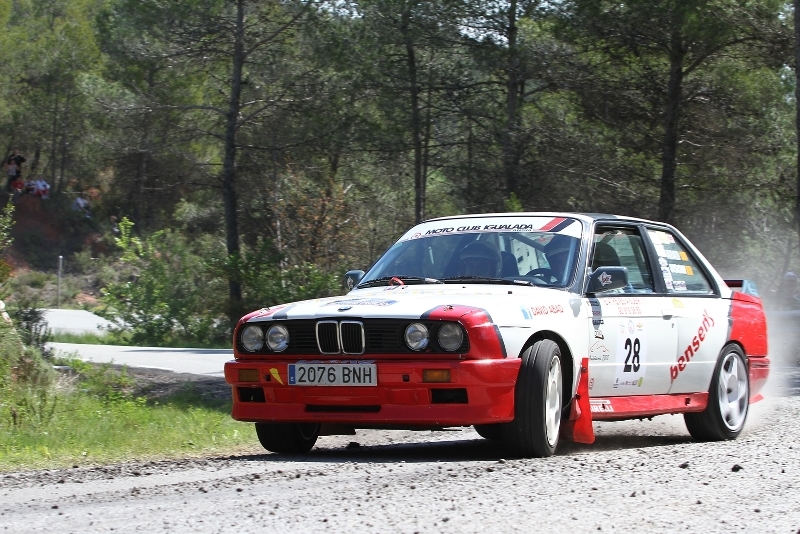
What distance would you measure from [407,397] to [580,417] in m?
1.29

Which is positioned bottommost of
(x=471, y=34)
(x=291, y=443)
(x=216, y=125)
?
(x=291, y=443)

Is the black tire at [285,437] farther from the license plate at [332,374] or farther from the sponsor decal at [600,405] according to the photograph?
the sponsor decal at [600,405]

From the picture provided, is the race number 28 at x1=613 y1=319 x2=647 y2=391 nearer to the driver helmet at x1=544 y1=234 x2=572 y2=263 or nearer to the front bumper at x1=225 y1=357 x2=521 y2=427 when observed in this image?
the driver helmet at x1=544 y1=234 x2=572 y2=263

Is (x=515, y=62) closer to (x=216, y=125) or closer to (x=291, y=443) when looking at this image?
(x=216, y=125)

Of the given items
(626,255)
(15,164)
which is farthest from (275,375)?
(15,164)

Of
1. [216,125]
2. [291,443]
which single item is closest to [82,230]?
[216,125]

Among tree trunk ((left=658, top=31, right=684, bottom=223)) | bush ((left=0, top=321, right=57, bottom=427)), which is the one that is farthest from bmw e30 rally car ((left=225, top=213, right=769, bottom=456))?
tree trunk ((left=658, top=31, right=684, bottom=223))

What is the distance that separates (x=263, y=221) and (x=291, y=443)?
20.7 metres

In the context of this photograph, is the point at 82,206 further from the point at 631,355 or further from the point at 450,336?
the point at 450,336

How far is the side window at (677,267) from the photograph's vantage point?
27.0ft

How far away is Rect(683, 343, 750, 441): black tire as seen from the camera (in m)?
8.18

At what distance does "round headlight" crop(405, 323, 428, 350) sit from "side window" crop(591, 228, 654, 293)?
1.80m

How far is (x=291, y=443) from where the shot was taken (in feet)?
23.6

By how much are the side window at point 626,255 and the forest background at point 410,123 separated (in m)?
14.6
